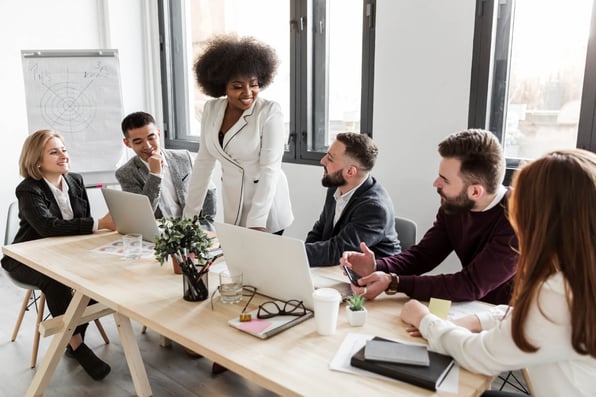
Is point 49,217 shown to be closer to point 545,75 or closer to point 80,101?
point 80,101

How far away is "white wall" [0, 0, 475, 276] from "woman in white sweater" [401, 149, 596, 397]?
1675 mm

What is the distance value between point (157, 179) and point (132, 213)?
361 millimetres

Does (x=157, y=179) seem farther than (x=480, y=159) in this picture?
Yes

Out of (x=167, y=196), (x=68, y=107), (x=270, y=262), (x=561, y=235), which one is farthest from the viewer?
(x=68, y=107)

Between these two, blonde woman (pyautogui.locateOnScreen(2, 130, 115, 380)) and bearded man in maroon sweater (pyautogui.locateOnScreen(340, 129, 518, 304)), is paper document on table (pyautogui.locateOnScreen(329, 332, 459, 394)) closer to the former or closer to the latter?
bearded man in maroon sweater (pyautogui.locateOnScreen(340, 129, 518, 304))

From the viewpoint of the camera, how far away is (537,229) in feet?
3.33

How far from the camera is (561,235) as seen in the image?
990 mm

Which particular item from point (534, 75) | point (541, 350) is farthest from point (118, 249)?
point (534, 75)

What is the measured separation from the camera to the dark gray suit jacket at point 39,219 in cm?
235

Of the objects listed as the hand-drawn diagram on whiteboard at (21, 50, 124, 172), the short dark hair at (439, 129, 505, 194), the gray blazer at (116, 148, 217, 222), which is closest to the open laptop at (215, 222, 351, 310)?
the short dark hair at (439, 129, 505, 194)

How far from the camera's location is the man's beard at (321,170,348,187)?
203cm

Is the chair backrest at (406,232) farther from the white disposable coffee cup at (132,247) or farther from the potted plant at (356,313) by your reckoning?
the white disposable coffee cup at (132,247)

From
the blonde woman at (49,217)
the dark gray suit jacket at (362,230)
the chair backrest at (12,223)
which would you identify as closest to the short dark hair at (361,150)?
the dark gray suit jacket at (362,230)

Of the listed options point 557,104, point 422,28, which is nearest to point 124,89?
point 422,28
